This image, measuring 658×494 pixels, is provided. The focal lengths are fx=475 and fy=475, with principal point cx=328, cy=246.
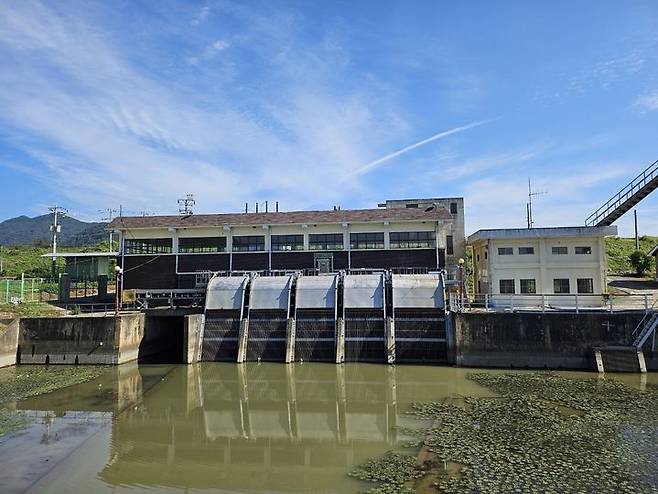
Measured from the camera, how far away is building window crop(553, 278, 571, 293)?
Result: 1031 inches

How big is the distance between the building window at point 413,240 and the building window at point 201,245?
10.3m

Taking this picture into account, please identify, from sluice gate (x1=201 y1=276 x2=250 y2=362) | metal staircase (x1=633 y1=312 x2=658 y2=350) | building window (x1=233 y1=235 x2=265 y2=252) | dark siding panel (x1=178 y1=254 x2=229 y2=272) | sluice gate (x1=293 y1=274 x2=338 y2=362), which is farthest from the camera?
building window (x1=233 y1=235 x2=265 y2=252)

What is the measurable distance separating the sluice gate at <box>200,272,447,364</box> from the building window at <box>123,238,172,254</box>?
714 cm

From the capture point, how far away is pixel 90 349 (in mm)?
21109

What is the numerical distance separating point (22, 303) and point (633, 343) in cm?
2952

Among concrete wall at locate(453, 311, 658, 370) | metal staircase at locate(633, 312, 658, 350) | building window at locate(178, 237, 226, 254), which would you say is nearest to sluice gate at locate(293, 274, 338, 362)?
concrete wall at locate(453, 311, 658, 370)

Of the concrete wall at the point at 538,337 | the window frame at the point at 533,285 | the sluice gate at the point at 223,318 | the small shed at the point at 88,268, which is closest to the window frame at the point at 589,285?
the window frame at the point at 533,285

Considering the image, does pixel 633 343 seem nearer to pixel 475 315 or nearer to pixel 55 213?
pixel 475 315

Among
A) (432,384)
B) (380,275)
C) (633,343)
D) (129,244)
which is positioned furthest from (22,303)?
(633,343)

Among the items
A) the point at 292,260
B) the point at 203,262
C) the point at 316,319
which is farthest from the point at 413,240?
the point at 203,262

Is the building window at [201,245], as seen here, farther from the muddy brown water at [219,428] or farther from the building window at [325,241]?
the muddy brown water at [219,428]

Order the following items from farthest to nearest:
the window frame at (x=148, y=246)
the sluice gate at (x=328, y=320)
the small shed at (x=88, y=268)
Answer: the small shed at (x=88, y=268)
the window frame at (x=148, y=246)
the sluice gate at (x=328, y=320)

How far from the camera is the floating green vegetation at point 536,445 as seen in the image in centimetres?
836

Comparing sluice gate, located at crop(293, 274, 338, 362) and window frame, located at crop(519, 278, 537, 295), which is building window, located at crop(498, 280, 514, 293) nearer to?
window frame, located at crop(519, 278, 537, 295)
